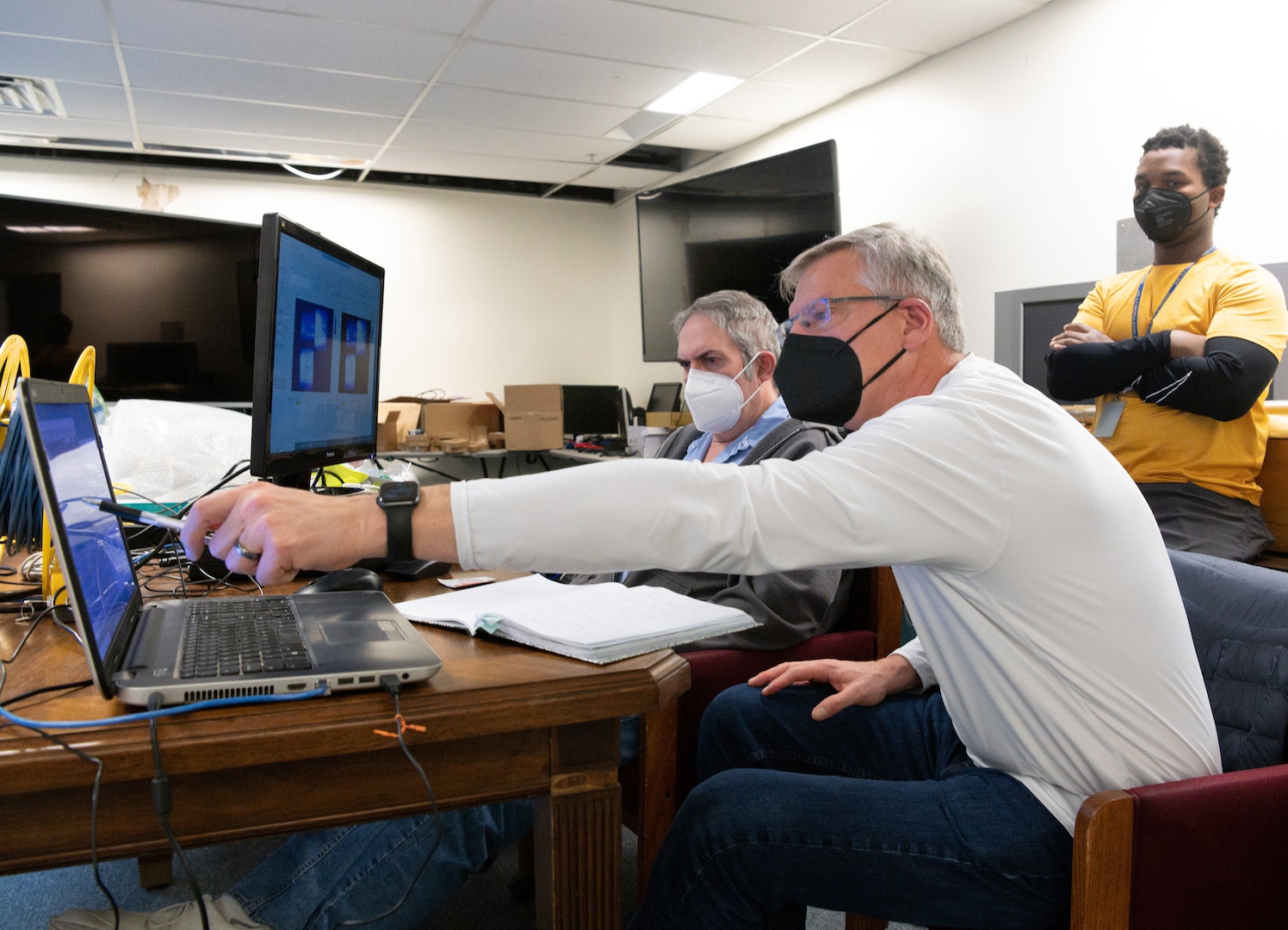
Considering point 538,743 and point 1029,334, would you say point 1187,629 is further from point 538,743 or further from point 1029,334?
point 1029,334

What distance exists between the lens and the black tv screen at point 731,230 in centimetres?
395

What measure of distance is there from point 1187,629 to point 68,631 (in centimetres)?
124

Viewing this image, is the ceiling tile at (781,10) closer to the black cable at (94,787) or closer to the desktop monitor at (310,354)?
the desktop monitor at (310,354)

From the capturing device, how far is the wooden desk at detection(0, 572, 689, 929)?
2.21 ft

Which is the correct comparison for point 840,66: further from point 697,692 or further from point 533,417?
point 697,692

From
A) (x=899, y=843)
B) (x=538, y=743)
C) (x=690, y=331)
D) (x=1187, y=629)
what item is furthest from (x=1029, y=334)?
(x=538, y=743)

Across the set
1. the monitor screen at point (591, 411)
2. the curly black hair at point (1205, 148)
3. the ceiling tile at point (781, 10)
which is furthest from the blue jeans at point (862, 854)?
the monitor screen at point (591, 411)

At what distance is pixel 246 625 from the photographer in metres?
0.91

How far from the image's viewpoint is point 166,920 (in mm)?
975

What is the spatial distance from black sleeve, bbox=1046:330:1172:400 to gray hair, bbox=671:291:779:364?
830 millimetres

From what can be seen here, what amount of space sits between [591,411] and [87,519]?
492 cm

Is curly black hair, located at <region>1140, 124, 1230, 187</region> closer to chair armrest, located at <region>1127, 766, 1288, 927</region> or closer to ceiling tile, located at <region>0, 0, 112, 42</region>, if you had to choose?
chair armrest, located at <region>1127, 766, 1288, 927</region>

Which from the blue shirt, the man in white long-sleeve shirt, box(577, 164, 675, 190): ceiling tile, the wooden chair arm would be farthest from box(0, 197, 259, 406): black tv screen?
box(577, 164, 675, 190): ceiling tile

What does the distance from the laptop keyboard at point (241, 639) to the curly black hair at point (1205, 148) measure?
8.12 feet
